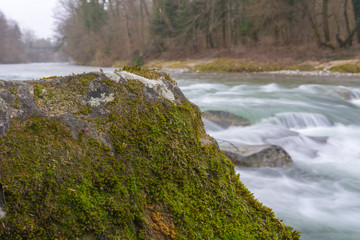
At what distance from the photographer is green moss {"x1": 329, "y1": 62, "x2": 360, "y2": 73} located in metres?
20.0

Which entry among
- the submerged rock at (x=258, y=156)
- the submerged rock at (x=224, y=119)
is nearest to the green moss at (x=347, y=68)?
the submerged rock at (x=224, y=119)

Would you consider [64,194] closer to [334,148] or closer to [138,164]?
[138,164]

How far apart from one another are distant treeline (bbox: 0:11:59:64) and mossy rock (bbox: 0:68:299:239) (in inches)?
2085

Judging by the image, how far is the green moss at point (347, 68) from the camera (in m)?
20.0

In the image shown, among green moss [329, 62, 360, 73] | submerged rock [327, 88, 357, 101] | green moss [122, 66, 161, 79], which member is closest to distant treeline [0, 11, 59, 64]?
green moss [329, 62, 360, 73]

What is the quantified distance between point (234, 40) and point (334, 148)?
96.5 ft

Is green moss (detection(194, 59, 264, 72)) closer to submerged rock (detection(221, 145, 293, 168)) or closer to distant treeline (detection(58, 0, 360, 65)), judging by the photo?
distant treeline (detection(58, 0, 360, 65))

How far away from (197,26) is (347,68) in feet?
64.9

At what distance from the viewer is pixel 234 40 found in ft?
114

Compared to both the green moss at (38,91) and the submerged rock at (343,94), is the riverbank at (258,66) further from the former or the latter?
the green moss at (38,91)

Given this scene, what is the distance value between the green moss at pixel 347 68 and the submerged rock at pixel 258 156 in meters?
17.5

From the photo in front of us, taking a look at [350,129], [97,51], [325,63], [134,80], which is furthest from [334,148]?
[97,51]

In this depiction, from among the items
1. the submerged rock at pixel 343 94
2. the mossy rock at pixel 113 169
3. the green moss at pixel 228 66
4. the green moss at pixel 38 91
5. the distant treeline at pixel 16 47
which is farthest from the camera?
the distant treeline at pixel 16 47

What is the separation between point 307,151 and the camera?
21.7 feet
